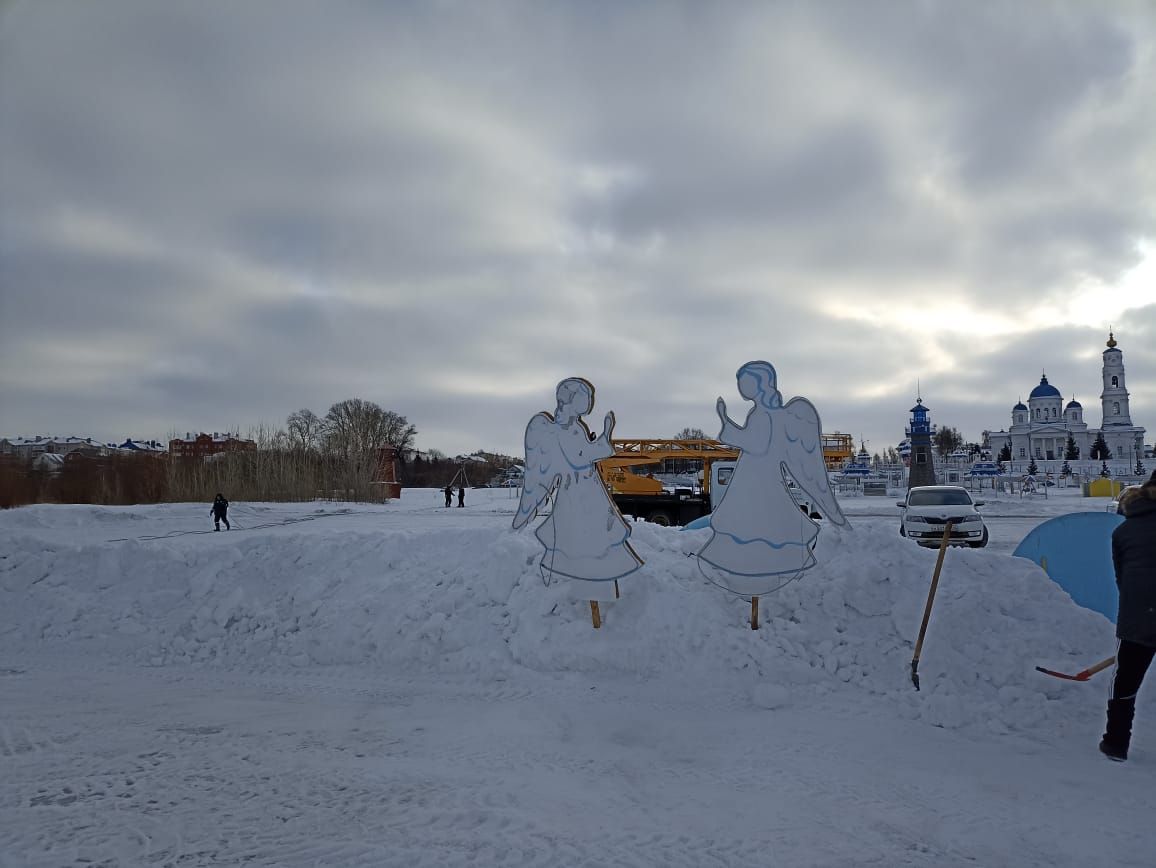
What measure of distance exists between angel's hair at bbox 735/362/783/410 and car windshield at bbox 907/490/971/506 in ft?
40.1

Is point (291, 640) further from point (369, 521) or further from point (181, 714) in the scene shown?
point (369, 521)

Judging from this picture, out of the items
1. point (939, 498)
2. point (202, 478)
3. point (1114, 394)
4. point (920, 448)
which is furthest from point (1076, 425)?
point (202, 478)

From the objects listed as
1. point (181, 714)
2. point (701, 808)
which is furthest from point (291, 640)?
point (701, 808)

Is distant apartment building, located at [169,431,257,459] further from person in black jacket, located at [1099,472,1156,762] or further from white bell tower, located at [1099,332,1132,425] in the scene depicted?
white bell tower, located at [1099,332,1132,425]

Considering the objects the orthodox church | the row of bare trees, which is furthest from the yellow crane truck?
the orthodox church

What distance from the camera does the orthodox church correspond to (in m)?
96.1

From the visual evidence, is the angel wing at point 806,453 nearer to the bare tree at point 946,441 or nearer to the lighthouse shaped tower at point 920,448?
the lighthouse shaped tower at point 920,448

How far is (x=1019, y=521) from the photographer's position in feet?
84.1

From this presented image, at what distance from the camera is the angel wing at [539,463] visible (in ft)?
25.2

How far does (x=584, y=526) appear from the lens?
24.4ft

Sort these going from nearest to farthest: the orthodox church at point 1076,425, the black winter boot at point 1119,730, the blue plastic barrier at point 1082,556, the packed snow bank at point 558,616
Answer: the black winter boot at point 1119,730
the packed snow bank at point 558,616
the blue plastic barrier at point 1082,556
the orthodox church at point 1076,425

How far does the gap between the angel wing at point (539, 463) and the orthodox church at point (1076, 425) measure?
10958cm

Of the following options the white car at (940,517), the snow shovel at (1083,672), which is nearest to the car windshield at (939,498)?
the white car at (940,517)

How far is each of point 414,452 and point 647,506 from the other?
8796cm
